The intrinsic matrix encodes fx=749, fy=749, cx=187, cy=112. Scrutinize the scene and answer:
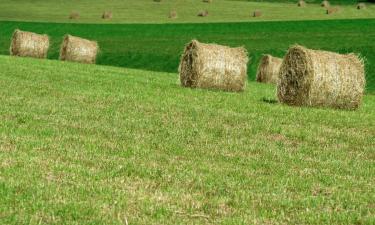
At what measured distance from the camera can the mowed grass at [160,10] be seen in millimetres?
72125

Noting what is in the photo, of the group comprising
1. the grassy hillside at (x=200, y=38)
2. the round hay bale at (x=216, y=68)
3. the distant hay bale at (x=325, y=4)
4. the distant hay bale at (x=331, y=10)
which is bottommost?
the grassy hillside at (x=200, y=38)

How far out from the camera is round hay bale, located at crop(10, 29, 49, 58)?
42.7 m

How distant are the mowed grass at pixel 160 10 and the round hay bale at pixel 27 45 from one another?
27.5 meters

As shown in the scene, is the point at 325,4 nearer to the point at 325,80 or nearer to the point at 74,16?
the point at 74,16

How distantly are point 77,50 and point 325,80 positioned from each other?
918 inches

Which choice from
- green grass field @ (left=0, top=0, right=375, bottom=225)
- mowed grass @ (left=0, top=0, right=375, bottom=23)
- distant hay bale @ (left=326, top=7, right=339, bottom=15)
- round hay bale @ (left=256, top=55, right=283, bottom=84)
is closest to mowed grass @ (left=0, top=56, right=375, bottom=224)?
green grass field @ (left=0, top=0, right=375, bottom=225)

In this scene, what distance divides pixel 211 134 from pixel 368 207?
586 centimetres

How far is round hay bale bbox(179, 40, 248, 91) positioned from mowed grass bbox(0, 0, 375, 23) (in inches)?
1728

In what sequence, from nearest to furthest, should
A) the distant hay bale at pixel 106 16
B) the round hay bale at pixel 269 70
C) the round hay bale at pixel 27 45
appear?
the round hay bale at pixel 269 70, the round hay bale at pixel 27 45, the distant hay bale at pixel 106 16

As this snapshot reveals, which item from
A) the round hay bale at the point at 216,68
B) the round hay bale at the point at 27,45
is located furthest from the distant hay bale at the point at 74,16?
the round hay bale at the point at 216,68

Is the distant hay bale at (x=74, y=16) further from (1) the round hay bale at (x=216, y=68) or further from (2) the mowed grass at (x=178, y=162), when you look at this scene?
(2) the mowed grass at (x=178, y=162)

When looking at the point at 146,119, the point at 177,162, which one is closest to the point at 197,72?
the point at 146,119

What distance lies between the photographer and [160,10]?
78500mm

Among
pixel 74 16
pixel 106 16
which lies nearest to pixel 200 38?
pixel 106 16
